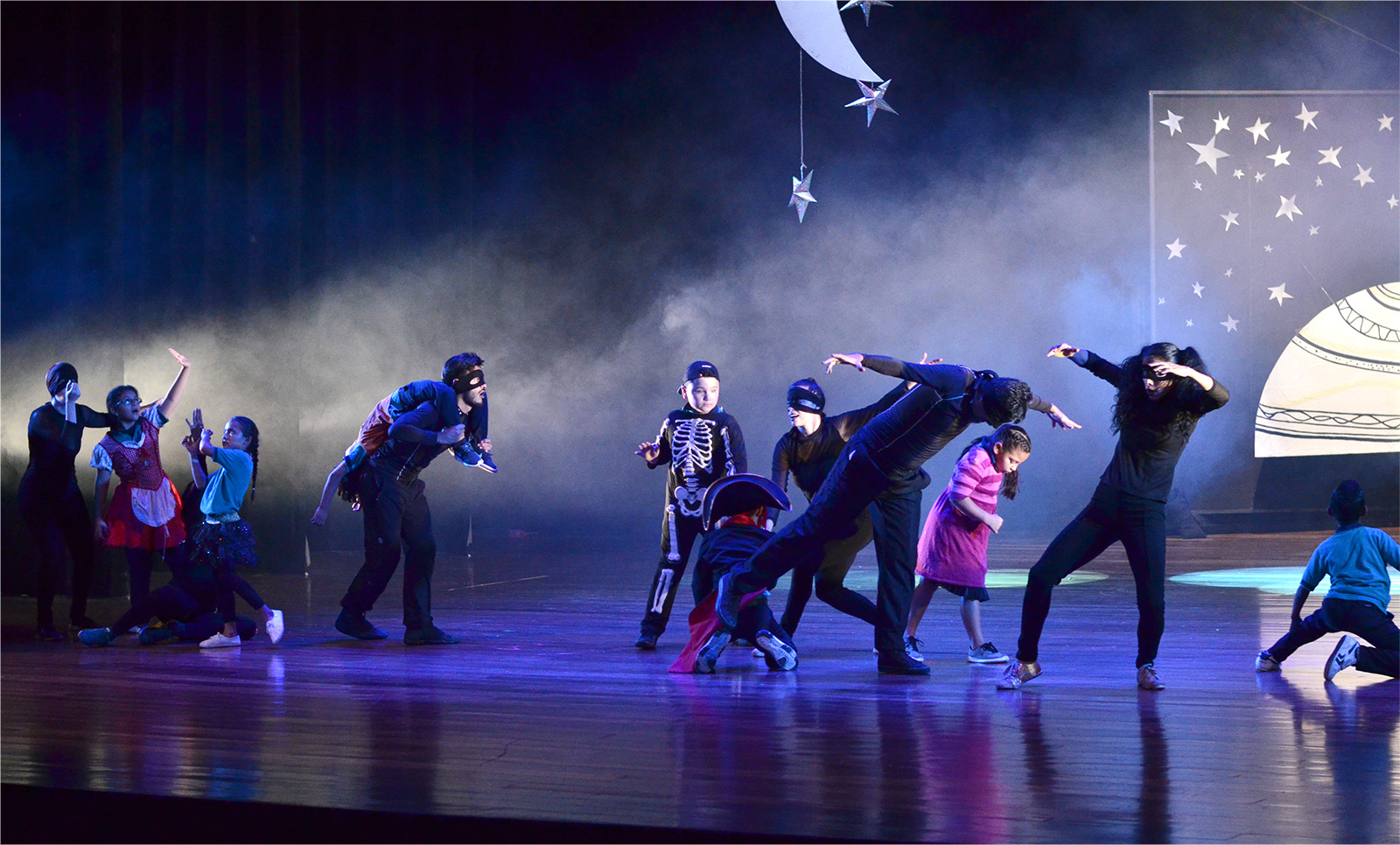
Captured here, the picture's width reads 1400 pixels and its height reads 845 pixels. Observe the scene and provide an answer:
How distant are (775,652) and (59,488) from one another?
4016mm

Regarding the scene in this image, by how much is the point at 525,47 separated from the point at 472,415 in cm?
699

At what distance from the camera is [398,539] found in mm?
5816

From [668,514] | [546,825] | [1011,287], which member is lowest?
[546,825]

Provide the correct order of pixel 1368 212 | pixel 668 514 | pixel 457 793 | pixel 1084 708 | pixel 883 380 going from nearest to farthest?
pixel 457 793, pixel 1084 708, pixel 668 514, pixel 1368 212, pixel 883 380

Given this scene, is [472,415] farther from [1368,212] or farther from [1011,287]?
[1368,212]

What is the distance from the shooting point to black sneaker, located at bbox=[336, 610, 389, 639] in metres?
5.95

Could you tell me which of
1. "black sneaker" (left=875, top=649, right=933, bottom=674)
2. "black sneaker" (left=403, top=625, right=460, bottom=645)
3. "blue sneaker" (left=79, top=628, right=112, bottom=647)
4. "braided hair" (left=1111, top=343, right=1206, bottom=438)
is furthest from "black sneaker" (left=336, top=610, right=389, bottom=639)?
"braided hair" (left=1111, top=343, right=1206, bottom=438)

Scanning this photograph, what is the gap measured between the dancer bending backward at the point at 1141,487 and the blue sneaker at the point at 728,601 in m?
0.99

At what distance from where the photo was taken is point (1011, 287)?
39.6 ft

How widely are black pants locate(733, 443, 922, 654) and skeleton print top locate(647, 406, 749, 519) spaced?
677mm

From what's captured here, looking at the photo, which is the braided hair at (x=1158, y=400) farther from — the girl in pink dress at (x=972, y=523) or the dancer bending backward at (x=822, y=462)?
the dancer bending backward at (x=822, y=462)

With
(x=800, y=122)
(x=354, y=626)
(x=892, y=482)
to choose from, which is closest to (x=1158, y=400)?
(x=892, y=482)

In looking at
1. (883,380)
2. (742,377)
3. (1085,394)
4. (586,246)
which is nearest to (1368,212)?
(1085,394)

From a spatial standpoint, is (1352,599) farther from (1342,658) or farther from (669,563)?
(669,563)
